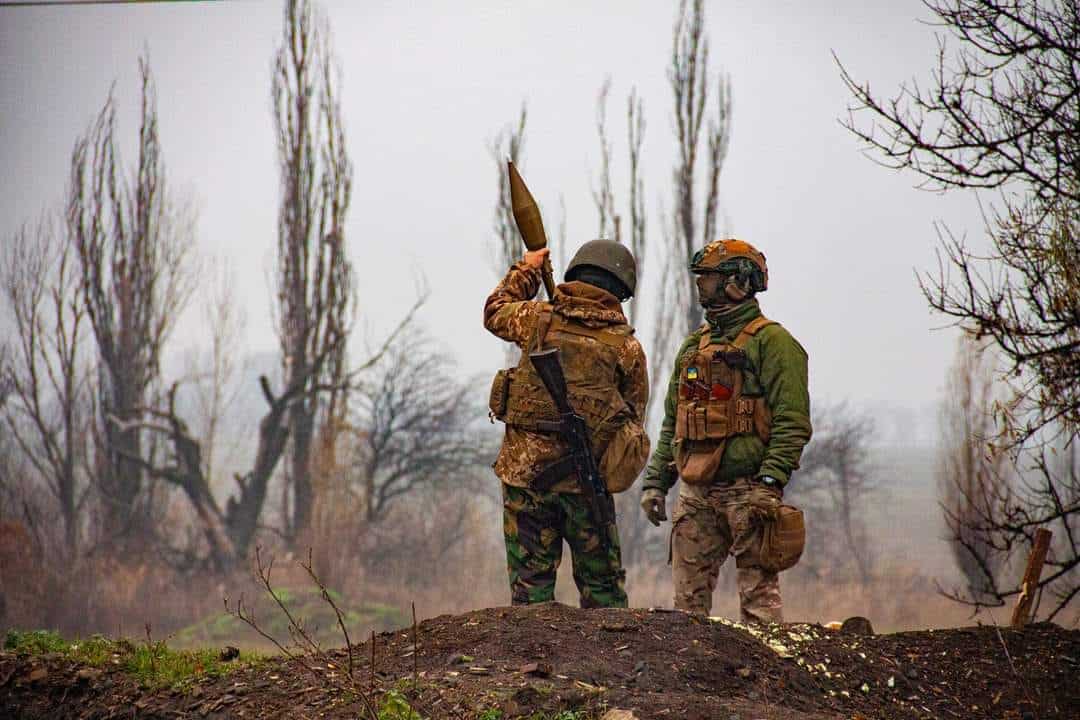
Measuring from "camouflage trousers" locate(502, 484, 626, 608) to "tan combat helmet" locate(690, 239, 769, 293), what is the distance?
133 cm

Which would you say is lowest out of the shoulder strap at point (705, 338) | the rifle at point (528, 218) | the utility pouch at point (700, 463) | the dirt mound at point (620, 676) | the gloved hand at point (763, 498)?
the dirt mound at point (620, 676)

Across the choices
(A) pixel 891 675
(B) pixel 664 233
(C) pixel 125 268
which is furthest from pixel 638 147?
(A) pixel 891 675

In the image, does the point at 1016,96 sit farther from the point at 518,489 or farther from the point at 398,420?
the point at 398,420

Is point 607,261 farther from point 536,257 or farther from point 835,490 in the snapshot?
point 835,490

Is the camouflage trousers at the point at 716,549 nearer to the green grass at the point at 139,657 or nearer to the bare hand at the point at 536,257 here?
the bare hand at the point at 536,257

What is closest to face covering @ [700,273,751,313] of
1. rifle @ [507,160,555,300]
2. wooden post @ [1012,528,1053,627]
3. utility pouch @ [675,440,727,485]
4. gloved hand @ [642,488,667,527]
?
utility pouch @ [675,440,727,485]

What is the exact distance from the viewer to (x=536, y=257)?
5918 millimetres

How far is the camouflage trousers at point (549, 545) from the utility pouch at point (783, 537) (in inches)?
30.3

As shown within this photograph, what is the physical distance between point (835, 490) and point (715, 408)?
1297cm

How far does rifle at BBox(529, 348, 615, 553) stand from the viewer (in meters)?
5.60

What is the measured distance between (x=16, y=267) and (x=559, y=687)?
1337 centimetres

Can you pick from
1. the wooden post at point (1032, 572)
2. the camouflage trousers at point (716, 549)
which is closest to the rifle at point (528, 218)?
the camouflage trousers at point (716, 549)

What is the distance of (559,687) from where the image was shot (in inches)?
165

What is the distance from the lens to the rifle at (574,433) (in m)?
5.60
